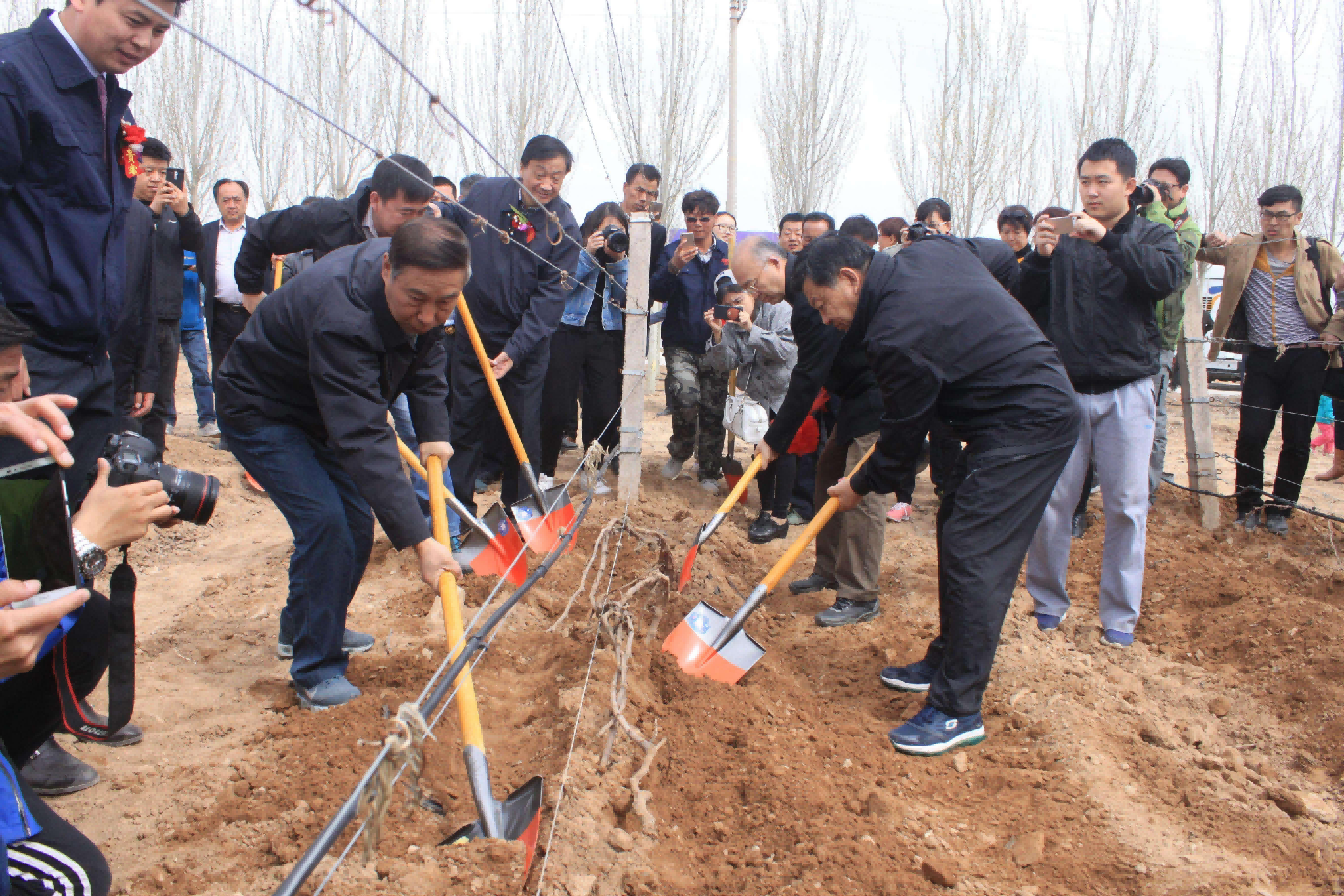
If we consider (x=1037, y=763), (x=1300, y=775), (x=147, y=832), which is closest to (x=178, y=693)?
(x=147, y=832)

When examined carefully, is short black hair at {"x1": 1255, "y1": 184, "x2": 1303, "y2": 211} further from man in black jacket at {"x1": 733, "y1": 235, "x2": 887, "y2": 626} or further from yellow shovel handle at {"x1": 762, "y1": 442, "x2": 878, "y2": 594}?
yellow shovel handle at {"x1": 762, "y1": 442, "x2": 878, "y2": 594}

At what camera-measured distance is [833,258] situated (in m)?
3.00

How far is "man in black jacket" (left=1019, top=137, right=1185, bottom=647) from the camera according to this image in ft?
11.8

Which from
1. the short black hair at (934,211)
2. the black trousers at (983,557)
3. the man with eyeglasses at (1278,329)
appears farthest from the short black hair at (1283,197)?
the black trousers at (983,557)

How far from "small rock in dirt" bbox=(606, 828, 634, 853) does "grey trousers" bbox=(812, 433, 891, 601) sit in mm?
2007

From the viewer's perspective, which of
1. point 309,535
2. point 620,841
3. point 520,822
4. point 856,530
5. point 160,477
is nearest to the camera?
point 160,477

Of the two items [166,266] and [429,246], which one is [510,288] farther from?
[166,266]

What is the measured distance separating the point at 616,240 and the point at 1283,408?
4097mm

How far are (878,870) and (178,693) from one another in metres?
2.46

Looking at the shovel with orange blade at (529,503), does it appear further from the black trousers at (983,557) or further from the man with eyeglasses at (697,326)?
the black trousers at (983,557)

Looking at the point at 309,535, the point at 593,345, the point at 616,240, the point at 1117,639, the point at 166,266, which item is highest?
the point at 616,240

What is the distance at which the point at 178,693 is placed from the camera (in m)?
3.13

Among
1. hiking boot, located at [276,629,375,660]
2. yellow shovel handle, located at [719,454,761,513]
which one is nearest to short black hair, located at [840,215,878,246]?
yellow shovel handle, located at [719,454,761,513]

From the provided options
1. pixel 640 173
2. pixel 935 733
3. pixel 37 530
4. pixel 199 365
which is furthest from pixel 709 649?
pixel 199 365
